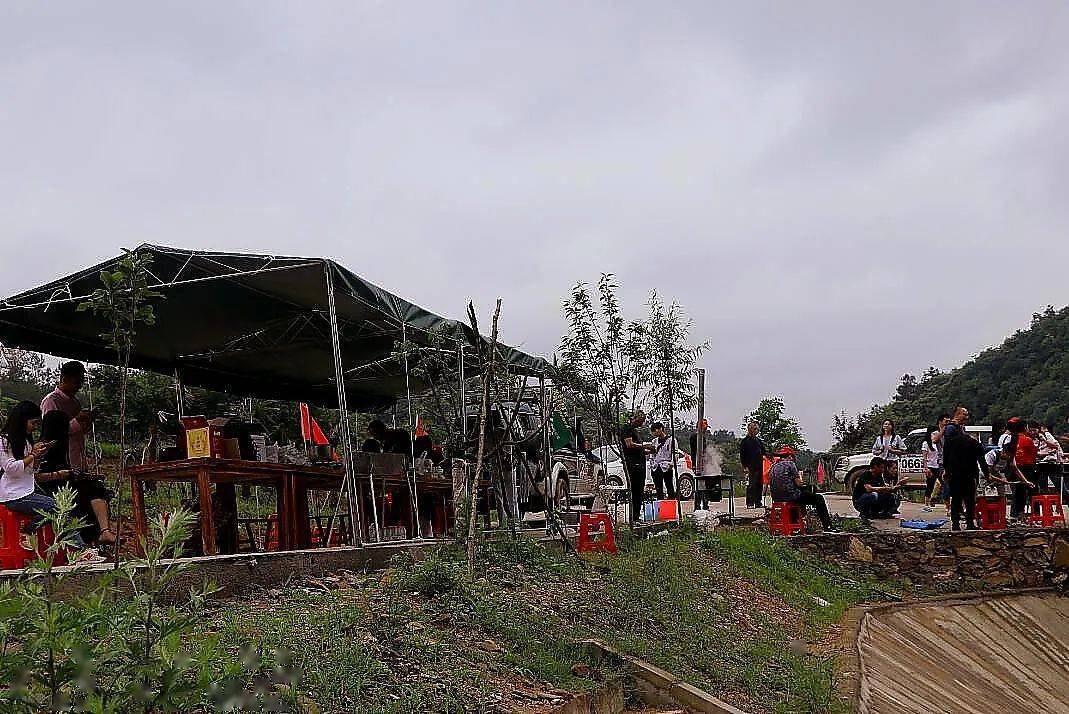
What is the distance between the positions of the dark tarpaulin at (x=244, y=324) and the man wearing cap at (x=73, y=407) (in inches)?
41.0

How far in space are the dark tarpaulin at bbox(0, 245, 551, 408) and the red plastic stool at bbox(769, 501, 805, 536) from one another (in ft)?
16.1

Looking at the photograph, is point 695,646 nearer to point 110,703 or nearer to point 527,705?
point 527,705

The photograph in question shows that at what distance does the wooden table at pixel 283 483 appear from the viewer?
8273 mm

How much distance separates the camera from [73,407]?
8398 millimetres

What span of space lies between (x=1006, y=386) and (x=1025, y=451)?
40551mm

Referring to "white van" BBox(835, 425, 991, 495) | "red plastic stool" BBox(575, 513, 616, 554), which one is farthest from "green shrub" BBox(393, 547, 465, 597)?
"white van" BBox(835, 425, 991, 495)

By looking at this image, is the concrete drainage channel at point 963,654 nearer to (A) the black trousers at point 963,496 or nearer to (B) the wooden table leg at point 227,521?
(A) the black trousers at point 963,496

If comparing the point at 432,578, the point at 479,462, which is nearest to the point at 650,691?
the point at 432,578

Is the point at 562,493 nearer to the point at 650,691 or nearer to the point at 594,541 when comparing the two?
the point at 594,541

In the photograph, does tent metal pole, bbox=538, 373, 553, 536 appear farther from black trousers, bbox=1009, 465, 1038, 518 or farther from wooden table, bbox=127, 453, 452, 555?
black trousers, bbox=1009, 465, 1038, 518

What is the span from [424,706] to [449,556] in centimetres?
346

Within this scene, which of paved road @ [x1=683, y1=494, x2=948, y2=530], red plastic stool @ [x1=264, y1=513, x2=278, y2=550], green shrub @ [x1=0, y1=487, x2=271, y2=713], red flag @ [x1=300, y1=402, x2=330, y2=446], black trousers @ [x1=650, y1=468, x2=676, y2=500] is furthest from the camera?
black trousers @ [x1=650, y1=468, x2=676, y2=500]

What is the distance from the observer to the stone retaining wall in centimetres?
1508

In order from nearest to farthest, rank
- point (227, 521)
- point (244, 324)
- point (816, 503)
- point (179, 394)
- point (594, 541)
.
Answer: point (227, 521)
point (594, 541)
point (244, 324)
point (179, 394)
point (816, 503)
